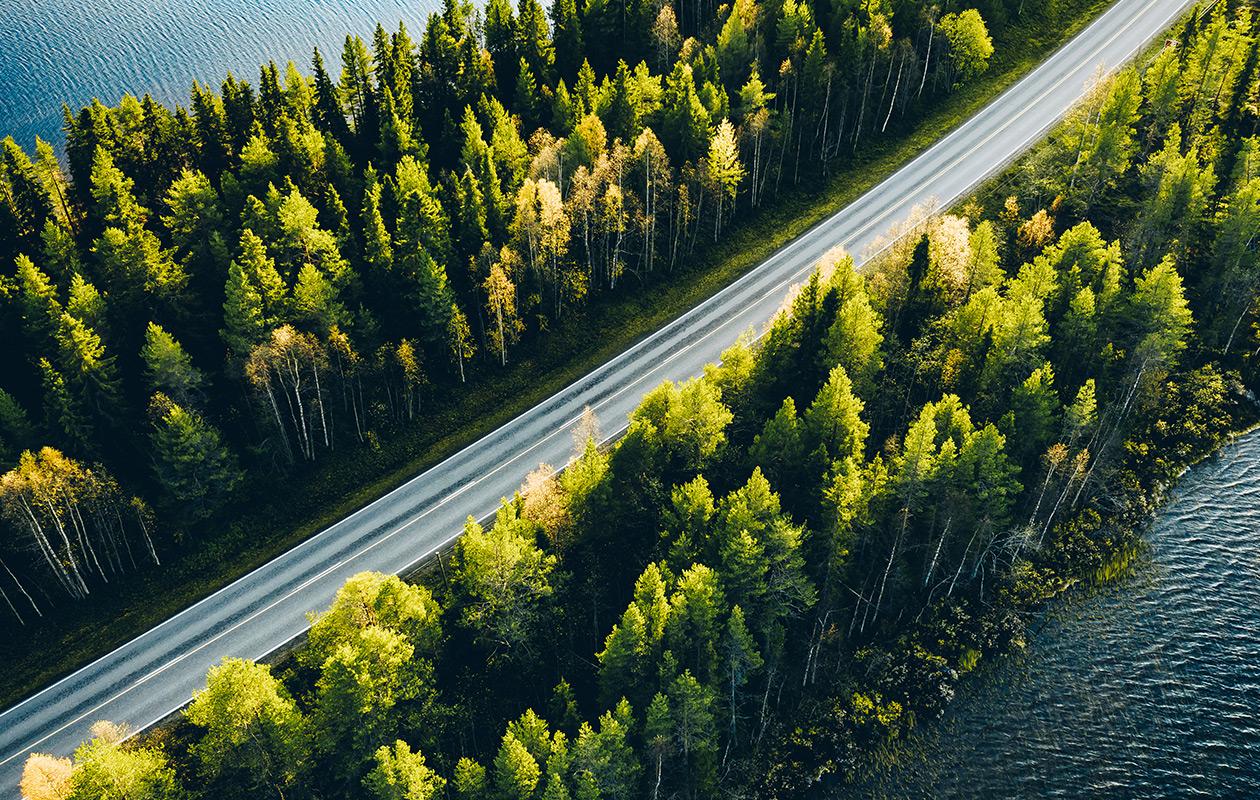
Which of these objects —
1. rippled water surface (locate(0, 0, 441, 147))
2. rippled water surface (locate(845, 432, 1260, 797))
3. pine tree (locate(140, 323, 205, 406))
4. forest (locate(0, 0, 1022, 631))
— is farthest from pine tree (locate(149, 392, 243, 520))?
rippled water surface (locate(0, 0, 441, 147))

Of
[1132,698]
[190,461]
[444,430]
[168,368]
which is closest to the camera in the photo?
[1132,698]

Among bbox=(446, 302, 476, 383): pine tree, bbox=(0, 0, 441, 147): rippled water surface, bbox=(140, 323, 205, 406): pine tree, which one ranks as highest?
bbox=(0, 0, 441, 147): rippled water surface

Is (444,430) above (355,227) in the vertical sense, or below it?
below

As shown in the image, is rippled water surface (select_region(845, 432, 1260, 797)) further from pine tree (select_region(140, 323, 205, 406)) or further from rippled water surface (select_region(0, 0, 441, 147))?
rippled water surface (select_region(0, 0, 441, 147))

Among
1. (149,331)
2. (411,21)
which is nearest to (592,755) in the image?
(149,331)

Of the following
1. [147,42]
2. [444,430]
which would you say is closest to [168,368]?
[444,430]

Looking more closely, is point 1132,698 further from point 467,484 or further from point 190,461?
point 190,461
